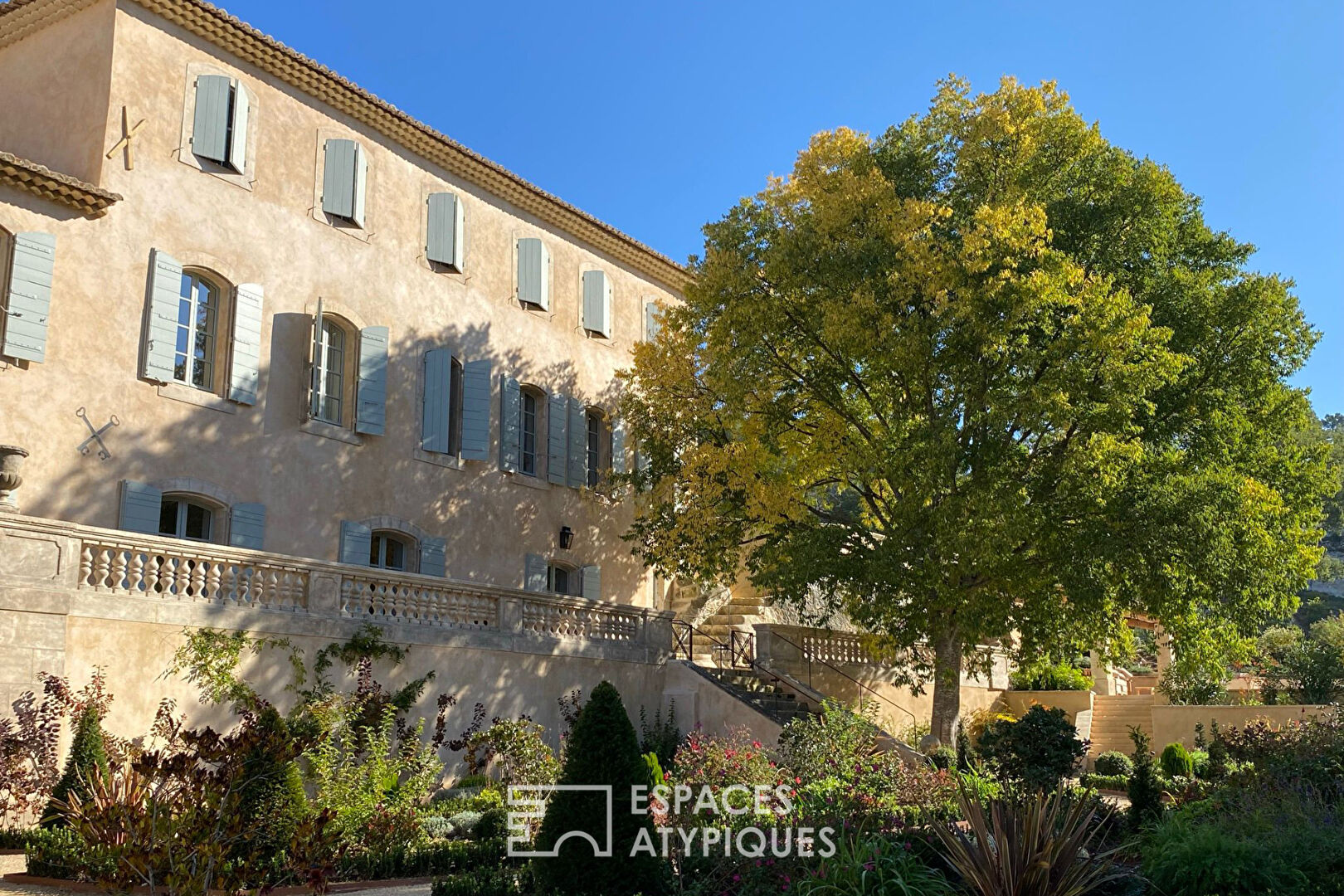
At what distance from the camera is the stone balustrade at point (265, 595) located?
12.9m

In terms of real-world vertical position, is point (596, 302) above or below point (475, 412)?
above

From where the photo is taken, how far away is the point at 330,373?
20.4 meters

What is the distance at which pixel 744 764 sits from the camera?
12.0m

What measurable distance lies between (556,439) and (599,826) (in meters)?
15.8

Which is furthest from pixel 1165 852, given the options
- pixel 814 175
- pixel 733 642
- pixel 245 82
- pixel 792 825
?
pixel 245 82

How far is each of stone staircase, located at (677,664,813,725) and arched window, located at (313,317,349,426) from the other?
7.85m

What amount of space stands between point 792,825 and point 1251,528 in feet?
36.9

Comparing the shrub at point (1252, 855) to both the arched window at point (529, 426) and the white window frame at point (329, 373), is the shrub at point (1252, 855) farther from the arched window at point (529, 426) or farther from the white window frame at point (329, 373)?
the arched window at point (529, 426)

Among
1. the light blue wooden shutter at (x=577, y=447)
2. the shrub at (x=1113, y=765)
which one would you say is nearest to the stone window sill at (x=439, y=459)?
the light blue wooden shutter at (x=577, y=447)

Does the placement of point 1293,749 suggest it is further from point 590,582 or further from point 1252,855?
point 590,582

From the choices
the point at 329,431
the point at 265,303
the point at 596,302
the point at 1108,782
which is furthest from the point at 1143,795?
the point at 596,302

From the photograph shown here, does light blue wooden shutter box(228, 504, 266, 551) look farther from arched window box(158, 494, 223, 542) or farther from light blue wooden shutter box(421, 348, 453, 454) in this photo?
light blue wooden shutter box(421, 348, 453, 454)

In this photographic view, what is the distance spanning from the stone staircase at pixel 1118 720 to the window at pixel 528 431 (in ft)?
49.7

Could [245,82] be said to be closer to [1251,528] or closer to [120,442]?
[120,442]
